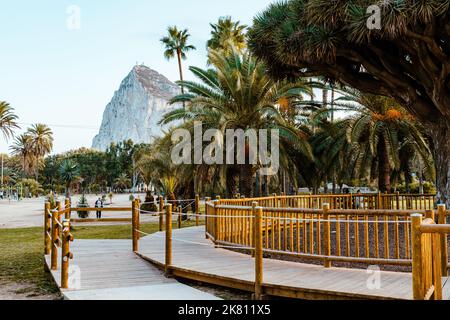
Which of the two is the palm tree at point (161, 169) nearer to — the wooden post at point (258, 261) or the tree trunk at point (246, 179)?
the tree trunk at point (246, 179)

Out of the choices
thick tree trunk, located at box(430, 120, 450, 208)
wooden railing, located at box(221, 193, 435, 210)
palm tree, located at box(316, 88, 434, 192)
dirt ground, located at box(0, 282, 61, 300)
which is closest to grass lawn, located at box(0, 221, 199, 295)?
dirt ground, located at box(0, 282, 61, 300)

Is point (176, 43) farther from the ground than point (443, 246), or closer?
farther from the ground

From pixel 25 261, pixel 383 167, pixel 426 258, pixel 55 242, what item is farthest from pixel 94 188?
pixel 426 258

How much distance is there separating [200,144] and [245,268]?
43.8 feet

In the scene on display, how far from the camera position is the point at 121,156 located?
111m

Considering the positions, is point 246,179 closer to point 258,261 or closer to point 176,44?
point 258,261

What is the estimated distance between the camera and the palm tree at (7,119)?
46.6 m

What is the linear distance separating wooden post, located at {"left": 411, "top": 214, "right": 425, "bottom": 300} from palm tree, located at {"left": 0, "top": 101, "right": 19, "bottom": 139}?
1918 inches

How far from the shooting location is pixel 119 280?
8242 millimetres

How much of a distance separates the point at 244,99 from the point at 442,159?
8.86 metres

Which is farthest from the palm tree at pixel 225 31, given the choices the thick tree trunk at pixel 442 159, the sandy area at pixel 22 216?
the thick tree trunk at pixel 442 159
